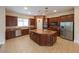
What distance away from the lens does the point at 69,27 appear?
7055 mm

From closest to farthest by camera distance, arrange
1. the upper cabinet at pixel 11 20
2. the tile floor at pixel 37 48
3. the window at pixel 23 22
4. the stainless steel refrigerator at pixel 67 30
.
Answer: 1. the tile floor at pixel 37 48
2. the stainless steel refrigerator at pixel 67 30
3. the upper cabinet at pixel 11 20
4. the window at pixel 23 22

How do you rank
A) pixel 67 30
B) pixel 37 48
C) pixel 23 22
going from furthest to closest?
1. pixel 23 22
2. pixel 67 30
3. pixel 37 48

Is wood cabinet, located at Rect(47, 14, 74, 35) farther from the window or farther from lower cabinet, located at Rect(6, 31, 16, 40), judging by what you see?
lower cabinet, located at Rect(6, 31, 16, 40)

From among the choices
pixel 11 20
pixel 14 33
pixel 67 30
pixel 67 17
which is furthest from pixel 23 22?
pixel 67 30

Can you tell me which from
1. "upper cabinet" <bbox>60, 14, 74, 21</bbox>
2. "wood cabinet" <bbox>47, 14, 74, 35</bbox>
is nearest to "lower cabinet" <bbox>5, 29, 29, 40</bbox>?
"wood cabinet" <bbox>47, 14, 74, 35</bbox>

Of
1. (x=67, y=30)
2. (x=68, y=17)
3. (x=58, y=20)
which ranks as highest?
(x=68, y=17)

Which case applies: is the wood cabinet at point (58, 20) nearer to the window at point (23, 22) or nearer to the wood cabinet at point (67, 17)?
the wood cabinet at point (67, 17)

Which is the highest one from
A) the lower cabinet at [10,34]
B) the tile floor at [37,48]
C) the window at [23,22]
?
the window at [23,22]

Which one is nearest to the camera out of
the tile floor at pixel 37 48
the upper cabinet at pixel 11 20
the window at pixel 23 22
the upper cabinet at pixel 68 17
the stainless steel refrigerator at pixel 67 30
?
the tile floor at pixel 37 48

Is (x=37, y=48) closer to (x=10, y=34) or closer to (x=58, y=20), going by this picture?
(x=10, y=34)

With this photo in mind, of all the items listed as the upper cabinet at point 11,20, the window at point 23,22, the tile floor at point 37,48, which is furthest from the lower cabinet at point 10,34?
Result: the window at point 23,22

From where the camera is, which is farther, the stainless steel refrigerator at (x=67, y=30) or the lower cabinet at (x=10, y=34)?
the lower cabinet at (x=10, y=34)
